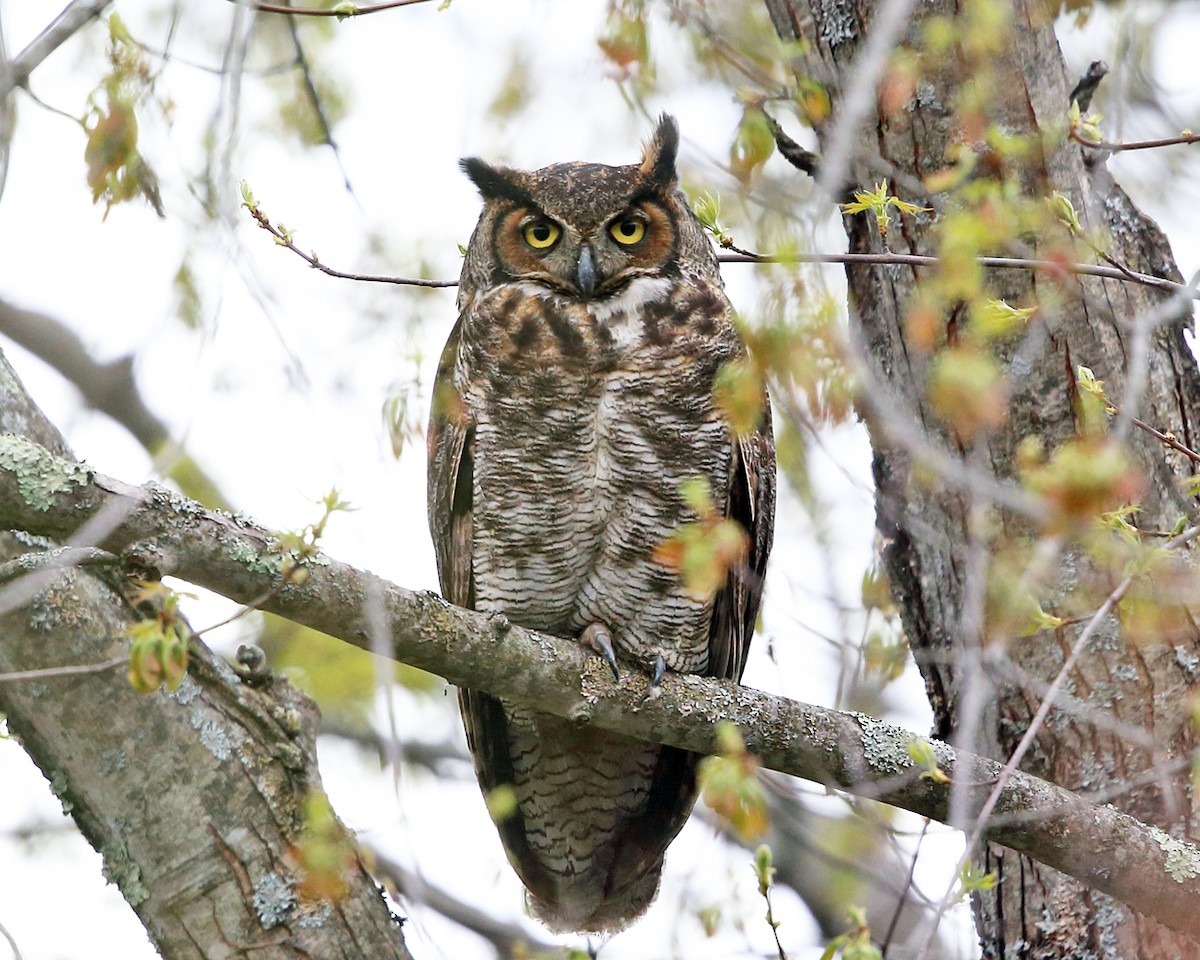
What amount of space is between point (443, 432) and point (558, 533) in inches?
15.6

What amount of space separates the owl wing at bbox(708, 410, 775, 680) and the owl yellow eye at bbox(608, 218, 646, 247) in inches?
22.0

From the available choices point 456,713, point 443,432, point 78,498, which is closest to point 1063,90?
point 443,432

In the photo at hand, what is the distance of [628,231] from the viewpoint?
3.43m

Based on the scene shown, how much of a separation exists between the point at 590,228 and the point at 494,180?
14.2 inches

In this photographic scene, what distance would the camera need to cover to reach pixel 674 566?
2975mm

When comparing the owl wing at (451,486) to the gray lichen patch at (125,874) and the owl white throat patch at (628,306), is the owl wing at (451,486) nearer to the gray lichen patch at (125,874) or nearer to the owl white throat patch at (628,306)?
the owl white throat patch at (628,306)

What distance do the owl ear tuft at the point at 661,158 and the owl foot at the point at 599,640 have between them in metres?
1.17

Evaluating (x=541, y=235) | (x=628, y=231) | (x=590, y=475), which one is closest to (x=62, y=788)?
(x=590, y=475)

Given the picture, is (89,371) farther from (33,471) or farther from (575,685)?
(33,471)

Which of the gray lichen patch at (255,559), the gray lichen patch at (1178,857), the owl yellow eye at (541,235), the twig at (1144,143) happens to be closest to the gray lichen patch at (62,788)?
the gray lichen patch at (255,559)

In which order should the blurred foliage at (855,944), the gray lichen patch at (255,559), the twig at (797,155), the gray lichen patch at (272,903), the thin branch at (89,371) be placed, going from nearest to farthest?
the blurred foliage at (855,944) → the gray lichen patch at (255,559) → the gray lichen patch at (272,903) → the twig at (797,155) → the thin branch at (89,371)

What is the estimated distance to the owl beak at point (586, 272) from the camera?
3.24 meters

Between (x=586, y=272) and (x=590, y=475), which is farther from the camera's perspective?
(x=586, y=272)

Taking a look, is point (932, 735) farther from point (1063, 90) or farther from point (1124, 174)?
point (1124, 174)
